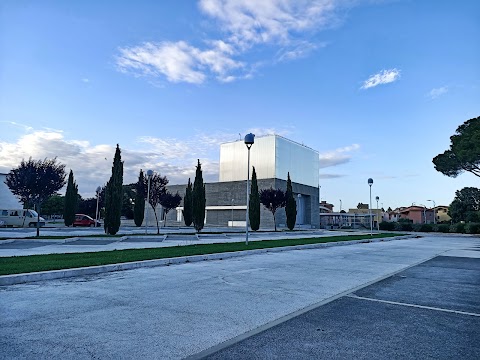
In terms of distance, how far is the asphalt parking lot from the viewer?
3711 mm

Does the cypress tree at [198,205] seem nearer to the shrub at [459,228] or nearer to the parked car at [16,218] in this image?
the parked car at [16,218]

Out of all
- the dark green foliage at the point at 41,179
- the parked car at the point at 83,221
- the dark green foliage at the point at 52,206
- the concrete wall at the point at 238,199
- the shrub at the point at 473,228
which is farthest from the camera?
the dark green foliage at the point at 52,206

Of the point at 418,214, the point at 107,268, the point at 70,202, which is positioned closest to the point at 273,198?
the point at 70,202

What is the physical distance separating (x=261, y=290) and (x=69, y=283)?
14.1 feet

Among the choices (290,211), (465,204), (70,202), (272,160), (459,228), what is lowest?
(459,228)

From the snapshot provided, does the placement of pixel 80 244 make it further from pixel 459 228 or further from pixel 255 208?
pixel 459 228

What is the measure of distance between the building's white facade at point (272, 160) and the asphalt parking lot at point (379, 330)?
5155 centimetres

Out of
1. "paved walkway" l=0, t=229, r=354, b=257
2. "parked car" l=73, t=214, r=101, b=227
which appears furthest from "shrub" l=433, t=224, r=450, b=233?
"parked car" l=73, t=214, r=101, b=227

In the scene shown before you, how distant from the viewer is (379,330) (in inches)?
179

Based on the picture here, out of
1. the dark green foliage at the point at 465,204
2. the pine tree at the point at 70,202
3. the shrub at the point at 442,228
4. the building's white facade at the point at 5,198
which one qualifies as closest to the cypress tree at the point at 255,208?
the pine tree at the point at 70,202

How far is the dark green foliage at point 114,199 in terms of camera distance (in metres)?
26.0

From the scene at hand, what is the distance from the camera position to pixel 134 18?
42.4ft

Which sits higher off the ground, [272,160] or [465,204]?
[272,160]

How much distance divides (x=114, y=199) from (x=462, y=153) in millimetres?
37667
